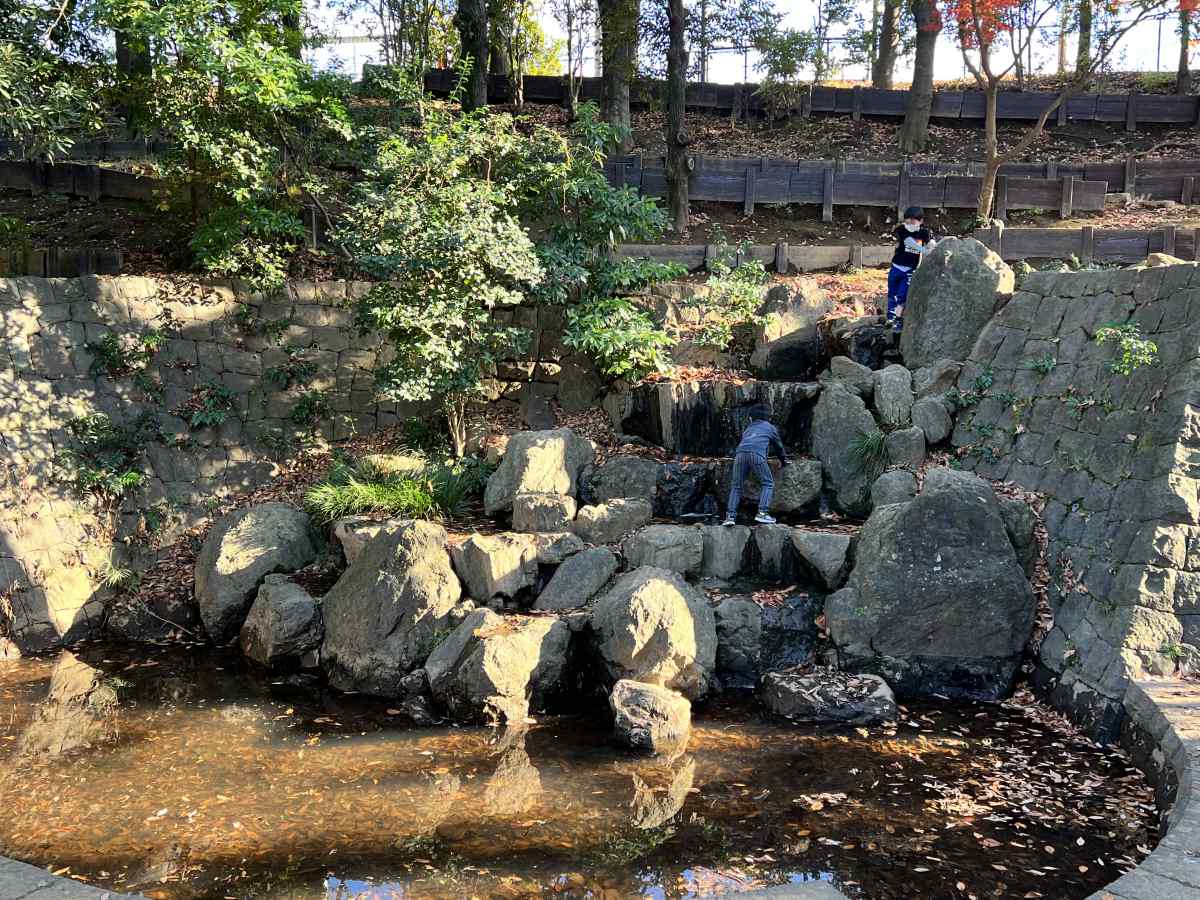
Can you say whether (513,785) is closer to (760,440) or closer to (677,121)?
(760,440)

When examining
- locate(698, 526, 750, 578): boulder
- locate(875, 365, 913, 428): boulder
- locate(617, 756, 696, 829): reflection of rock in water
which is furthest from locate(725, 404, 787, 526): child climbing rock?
locate(617, 756, 696, 829): reflection of rock in water

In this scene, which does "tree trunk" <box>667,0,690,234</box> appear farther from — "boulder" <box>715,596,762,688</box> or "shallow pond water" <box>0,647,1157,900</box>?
"shallow pond water" <box>0,647,1157,900</box>

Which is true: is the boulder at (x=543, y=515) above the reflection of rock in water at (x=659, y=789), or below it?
above

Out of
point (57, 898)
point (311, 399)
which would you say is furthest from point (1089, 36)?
point (57, 898)

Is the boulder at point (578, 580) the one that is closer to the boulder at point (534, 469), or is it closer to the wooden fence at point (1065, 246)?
the boulder at point (534, 469)

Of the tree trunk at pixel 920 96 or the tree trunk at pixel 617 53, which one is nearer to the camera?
the tree trunk at pixel 617 53

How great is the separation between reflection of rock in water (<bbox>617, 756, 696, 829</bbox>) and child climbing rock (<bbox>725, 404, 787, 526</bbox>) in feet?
11.2

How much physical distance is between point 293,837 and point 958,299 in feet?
30.8

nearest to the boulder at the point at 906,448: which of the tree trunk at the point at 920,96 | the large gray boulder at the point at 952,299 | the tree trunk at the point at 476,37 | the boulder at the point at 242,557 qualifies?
the large gray boulder at the point at 952,299

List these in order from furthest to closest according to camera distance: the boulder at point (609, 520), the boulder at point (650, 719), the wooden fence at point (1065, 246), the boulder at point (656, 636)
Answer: the wooden fence at point (1065, 246)
the boulder at point (609, 520)
the boulder at point (656, 636)
the boulder at point (650, 719)

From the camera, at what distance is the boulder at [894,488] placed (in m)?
9.95

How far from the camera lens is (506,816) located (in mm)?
6426

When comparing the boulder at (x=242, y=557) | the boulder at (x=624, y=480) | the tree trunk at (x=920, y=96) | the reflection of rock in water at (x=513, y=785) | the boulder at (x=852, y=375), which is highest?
the tree trunk at (x=920, y=96)

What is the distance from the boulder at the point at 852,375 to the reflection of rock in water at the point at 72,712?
8376 mm
